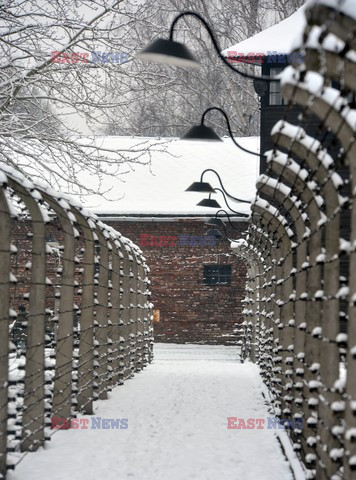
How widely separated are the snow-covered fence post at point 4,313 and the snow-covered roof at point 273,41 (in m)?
15.5

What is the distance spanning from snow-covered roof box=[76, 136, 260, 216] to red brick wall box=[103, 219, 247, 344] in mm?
1220

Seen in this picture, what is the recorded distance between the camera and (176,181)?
28.7 metres

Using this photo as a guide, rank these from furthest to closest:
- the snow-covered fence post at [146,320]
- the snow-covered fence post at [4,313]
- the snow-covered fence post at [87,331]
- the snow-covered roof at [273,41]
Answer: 1. the snow-covered roof at [273,41]
2. the snow-covered fence post at [146,320]
3. the snow-covered fence post at [87,331]
4. the snow-covered fence post at [4,313]

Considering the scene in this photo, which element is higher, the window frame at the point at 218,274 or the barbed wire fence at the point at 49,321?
the window frame at the point at 218,274

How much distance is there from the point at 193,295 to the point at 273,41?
8.22 meters

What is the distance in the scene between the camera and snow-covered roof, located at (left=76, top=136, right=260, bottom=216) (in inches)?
1038

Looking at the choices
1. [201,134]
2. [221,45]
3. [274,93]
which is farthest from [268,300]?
[221,45]

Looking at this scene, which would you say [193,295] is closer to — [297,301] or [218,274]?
[218,274]

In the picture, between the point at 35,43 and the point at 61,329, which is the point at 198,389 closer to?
the point at 61,329

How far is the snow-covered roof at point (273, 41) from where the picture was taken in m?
20.2

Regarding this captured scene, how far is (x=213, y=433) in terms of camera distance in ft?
24.0

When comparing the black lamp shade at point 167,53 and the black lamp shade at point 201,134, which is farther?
the black lamp shade at point 201,134

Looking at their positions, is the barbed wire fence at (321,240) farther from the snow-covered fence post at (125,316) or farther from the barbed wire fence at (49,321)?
the snow-covered fence post at (125,316)

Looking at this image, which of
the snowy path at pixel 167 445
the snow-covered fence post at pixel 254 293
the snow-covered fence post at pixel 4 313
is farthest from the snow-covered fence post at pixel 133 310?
the snow-covered fence post at pixel 4 313
